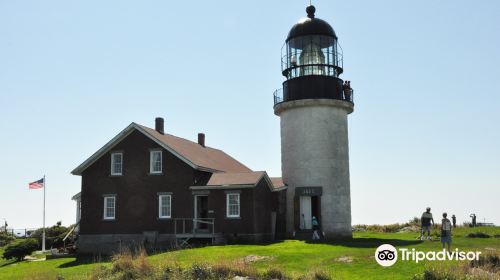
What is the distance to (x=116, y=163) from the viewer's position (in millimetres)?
33531

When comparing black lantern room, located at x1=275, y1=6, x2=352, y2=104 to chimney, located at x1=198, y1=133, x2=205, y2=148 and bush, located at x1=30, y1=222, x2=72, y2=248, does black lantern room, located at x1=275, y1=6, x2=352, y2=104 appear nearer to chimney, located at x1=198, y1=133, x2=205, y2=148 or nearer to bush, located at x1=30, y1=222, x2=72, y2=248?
chimney, located at x1=198, y1=133, x2=205, y2=148

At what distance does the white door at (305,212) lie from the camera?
3344 centimetres

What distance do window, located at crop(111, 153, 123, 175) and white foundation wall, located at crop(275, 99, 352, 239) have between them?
1000 cm

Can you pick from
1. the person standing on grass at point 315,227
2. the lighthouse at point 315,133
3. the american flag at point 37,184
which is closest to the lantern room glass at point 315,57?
the lighthouse at point 315,133

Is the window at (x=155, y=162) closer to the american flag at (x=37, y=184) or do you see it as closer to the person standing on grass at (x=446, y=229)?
the american flag at (x=37, y=184)

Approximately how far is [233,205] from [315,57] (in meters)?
10.6

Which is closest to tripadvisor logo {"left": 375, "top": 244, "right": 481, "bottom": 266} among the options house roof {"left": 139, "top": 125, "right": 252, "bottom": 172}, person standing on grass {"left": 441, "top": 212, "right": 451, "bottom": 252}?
person standing on grass {"left": 441, "top": 212, "right": 451, "bottom": 252}

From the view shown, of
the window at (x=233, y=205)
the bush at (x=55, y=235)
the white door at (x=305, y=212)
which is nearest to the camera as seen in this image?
the window at (x=233, y=205)

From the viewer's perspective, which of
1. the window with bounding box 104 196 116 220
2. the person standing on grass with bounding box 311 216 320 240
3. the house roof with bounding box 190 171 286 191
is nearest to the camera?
the house roof with bounding box 190 171 286 191

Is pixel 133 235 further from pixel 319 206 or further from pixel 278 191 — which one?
pixel 319 206

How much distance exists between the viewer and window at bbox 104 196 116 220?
33125 millimetres

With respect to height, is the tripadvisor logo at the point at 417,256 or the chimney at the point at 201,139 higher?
the chimney at the point at 201,139

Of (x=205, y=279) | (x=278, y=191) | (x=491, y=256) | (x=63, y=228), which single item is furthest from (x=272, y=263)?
(x=63, y=228)

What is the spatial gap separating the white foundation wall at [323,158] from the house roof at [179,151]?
4748mm
